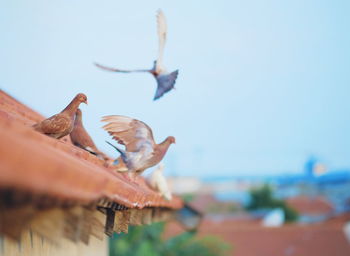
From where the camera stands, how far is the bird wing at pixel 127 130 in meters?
5.18

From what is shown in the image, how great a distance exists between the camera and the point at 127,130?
518 centimetres

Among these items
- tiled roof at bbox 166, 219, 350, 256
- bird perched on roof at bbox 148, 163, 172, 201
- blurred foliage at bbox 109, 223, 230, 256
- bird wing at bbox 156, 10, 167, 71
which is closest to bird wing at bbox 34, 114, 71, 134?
bird wing at bbox 156, 10, 167, 71

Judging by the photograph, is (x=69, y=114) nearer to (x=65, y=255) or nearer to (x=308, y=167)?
(x=65, y=255)

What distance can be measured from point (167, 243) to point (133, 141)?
439 inches

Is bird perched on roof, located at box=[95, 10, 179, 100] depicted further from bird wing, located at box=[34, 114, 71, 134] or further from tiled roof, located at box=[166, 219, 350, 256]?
tiled roof, located at box=[166, 219, 350, 256]

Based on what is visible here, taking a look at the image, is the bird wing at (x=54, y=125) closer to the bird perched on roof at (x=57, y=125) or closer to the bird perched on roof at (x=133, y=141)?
the bird perched on roof at (x=57, y=125)

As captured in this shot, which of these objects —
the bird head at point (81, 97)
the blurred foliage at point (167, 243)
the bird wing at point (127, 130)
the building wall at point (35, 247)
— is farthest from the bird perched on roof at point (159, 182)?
the blurred foliage at point (167, 243)

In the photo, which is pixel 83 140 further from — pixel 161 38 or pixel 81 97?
pixel 161 38

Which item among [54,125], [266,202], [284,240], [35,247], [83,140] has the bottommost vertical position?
[35,247]

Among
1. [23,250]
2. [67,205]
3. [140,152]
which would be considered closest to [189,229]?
[140,152]

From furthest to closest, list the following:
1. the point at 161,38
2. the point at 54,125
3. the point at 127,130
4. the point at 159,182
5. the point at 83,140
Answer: the point at 159,182 < the point at 161,38 < the point at 83,140 < the point at 127,130 < the point at 54,125

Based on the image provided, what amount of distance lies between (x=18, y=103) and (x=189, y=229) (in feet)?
21.4

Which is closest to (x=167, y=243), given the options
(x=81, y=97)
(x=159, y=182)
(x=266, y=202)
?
(x=159, y=182)

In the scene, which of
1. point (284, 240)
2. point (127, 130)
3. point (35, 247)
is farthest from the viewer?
point (284, 240)
